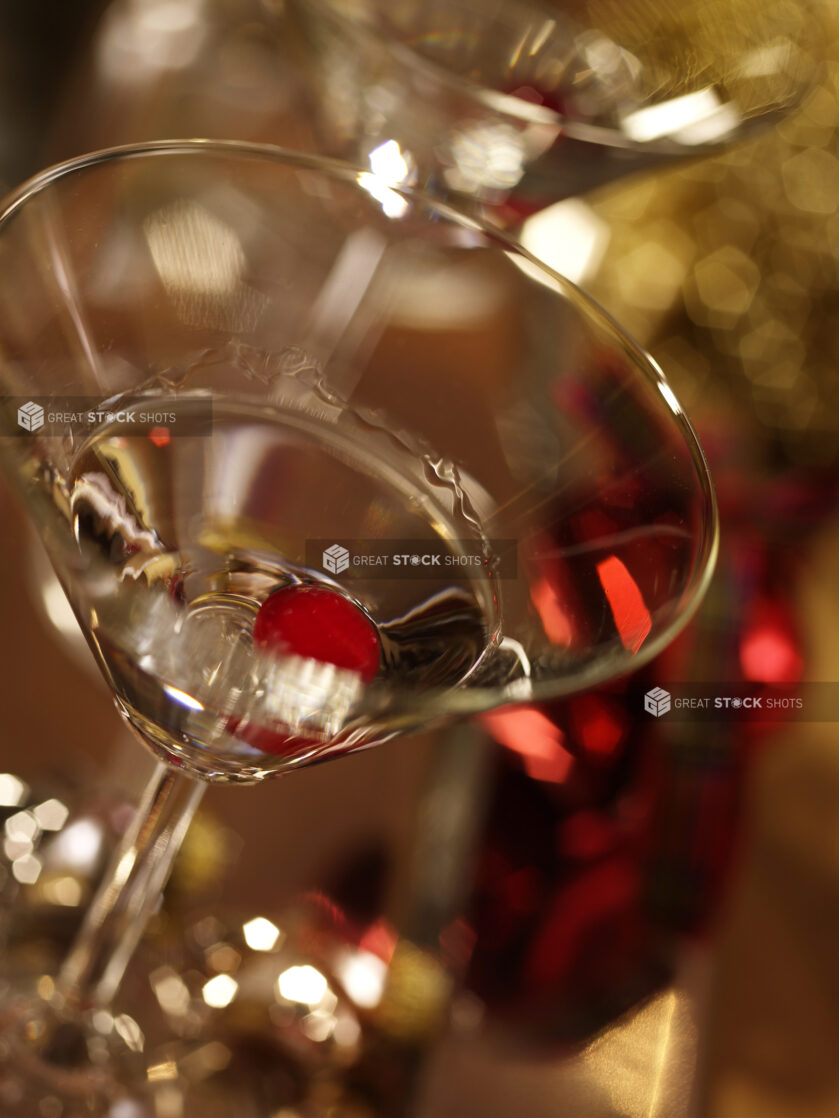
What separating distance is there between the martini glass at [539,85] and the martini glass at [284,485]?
0.16m

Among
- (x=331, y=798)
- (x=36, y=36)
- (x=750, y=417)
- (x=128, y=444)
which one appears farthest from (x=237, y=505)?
(x=36, y=36)

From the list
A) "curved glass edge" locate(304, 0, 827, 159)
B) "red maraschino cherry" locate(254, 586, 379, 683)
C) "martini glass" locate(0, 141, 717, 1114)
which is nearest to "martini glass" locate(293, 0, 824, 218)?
"curved glass edge" locate(304, 0, 827, 159)

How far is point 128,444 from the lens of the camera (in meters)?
0.30

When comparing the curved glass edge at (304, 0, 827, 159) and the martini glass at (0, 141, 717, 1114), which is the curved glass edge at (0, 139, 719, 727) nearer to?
the martini glass at (0, 141, 717, 1114)

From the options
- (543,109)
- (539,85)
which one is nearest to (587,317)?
(543,109)

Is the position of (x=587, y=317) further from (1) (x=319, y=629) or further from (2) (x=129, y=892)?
(2) (x=129, y=892)

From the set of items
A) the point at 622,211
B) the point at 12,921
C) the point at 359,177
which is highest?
the point at 622,211

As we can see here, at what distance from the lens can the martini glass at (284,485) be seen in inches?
10.9

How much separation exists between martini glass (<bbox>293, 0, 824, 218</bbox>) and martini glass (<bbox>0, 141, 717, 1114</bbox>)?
16 cm

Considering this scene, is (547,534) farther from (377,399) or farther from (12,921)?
(12,921)

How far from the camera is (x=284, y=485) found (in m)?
0.32

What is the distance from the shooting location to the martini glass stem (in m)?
0.34

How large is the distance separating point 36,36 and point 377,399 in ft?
1.83

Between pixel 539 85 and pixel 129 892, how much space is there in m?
0.48
